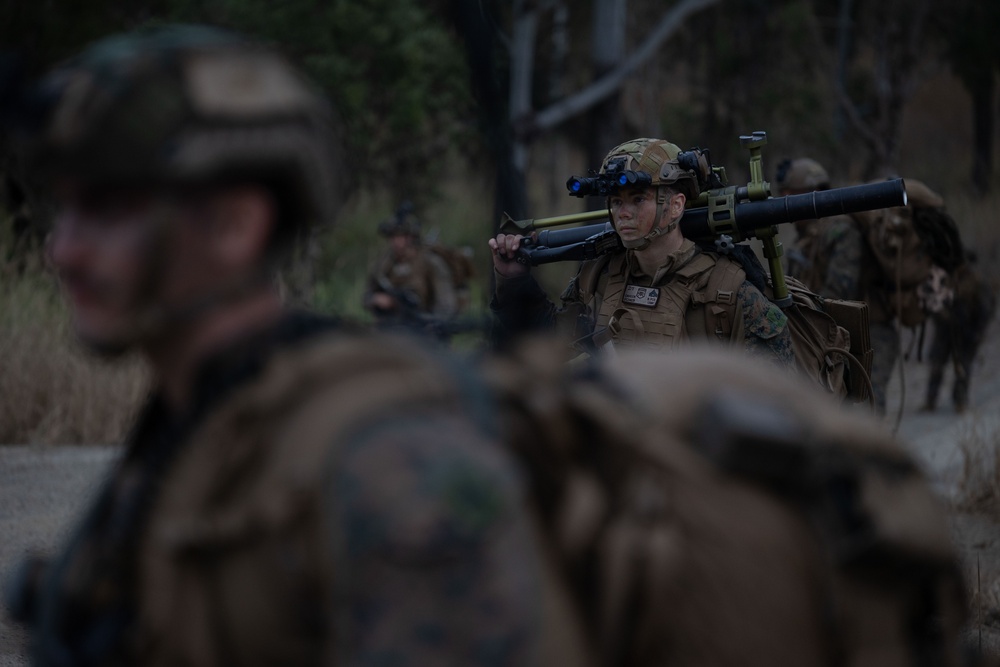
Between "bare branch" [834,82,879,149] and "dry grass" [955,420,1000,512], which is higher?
"bare branch" [834,82,879,149]

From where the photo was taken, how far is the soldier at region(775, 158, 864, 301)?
7.79m

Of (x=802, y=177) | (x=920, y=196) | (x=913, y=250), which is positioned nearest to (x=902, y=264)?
(x=913, y=250)

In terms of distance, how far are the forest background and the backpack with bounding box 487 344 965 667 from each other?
248 inches

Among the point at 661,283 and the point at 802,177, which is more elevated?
the point at 802,177

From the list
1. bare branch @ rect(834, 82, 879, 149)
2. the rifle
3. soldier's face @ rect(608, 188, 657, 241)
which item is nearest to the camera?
the rifle

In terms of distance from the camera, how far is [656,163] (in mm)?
4535

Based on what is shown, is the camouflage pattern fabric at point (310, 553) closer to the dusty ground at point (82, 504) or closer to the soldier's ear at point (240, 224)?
the soldier's ear at point (240, 224)

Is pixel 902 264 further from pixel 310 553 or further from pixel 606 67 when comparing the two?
pixel 606 67

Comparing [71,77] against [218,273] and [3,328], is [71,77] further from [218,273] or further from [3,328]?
[3,328]

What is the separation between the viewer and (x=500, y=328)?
2041mm

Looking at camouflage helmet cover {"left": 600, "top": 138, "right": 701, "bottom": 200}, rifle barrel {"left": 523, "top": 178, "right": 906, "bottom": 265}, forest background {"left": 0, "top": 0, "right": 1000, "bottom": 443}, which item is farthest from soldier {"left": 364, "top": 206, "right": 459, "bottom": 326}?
camouflage helmet cover {"left": 600, "top": 138, "right": 701, "bottom": 200}

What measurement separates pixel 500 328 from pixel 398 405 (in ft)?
2.37

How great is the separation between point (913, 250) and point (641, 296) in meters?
4.29

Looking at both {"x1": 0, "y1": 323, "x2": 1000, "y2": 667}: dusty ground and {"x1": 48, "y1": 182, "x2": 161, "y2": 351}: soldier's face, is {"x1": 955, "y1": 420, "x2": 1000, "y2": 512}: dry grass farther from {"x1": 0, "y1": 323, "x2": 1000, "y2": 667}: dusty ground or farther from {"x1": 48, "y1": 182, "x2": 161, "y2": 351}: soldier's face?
{"x1": 48, "y1": 182, "x2": 161, "y2": 351}: soldier's face
